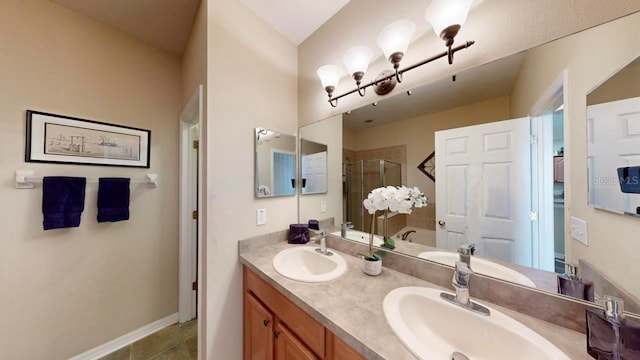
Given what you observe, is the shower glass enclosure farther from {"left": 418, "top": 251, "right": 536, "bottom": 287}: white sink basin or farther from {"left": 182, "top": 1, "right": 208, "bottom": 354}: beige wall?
{"left": 182, "top": 1, "right": 208, "bottom": 354}: beige wall

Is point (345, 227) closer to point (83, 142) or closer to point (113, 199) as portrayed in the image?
point (113, 199)

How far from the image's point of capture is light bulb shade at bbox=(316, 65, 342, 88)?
1388 millimetres

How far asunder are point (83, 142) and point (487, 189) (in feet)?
8.70

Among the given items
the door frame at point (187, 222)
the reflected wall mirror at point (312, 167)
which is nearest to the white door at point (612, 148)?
the reflected wall mirror at point (312, 167)

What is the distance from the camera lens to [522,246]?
82 cm

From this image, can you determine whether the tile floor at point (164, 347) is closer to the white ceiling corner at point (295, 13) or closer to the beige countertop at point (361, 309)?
the beige countertop at point (361, 309)

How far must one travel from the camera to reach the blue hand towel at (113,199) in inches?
60.4

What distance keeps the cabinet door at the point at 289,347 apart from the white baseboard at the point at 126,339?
159cm

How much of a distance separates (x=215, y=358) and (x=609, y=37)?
2.32m

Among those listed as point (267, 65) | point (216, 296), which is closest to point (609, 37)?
point (267, 65)

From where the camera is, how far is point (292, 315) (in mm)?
930

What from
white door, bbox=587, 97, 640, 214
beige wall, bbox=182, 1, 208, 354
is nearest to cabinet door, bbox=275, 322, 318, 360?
beige wall, bbox=182, 1, 208, 354

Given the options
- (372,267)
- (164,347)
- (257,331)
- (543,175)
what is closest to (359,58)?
(543,175)

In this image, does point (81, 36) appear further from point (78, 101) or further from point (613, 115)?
point (613, 115)
